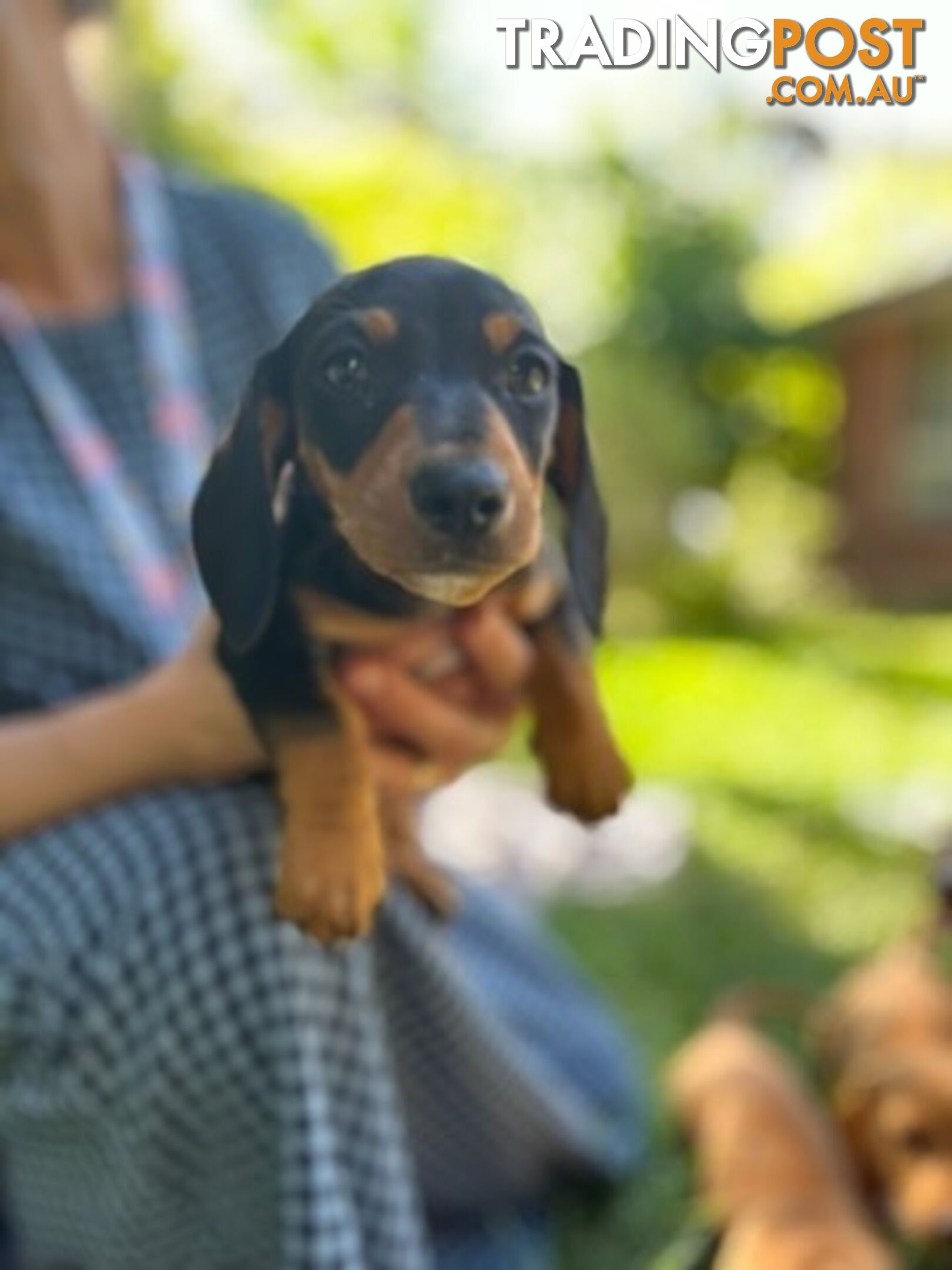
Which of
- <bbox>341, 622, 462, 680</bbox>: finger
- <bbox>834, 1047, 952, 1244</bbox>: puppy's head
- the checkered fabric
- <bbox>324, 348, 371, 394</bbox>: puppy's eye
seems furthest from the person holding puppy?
<bbox>324, 348, 371, 394</bbox>: puppy's eye

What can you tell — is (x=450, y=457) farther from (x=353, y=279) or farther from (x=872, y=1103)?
→ (x=872, y=1103)

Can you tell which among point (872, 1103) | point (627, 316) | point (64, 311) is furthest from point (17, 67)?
point (872, 1103)

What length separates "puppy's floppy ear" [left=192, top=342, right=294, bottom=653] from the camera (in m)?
0.59

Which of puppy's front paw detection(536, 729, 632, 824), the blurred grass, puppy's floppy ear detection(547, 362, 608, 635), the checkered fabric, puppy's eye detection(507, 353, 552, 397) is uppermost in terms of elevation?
puppy's eye detection(507, 353, 552, 397)

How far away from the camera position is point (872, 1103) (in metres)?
1.22

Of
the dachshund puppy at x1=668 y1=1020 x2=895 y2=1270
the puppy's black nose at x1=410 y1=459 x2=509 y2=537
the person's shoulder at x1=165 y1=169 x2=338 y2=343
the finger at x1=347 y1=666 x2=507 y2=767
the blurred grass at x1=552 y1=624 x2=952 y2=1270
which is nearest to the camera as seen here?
the puppy's black nose at x1=410 y1=459 x2=509 y2=537

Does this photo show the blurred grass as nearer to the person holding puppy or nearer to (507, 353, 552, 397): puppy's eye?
the person holding puppy

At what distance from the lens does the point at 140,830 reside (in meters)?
1.07

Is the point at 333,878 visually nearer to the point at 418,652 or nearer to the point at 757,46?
the point at 418,652

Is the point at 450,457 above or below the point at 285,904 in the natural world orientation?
above

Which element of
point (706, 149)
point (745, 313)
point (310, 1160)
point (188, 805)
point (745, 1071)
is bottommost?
point (745, 1071)

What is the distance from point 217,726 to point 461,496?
0.36 meters

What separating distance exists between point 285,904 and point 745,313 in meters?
0.56

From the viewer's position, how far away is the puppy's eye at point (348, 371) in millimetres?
551
